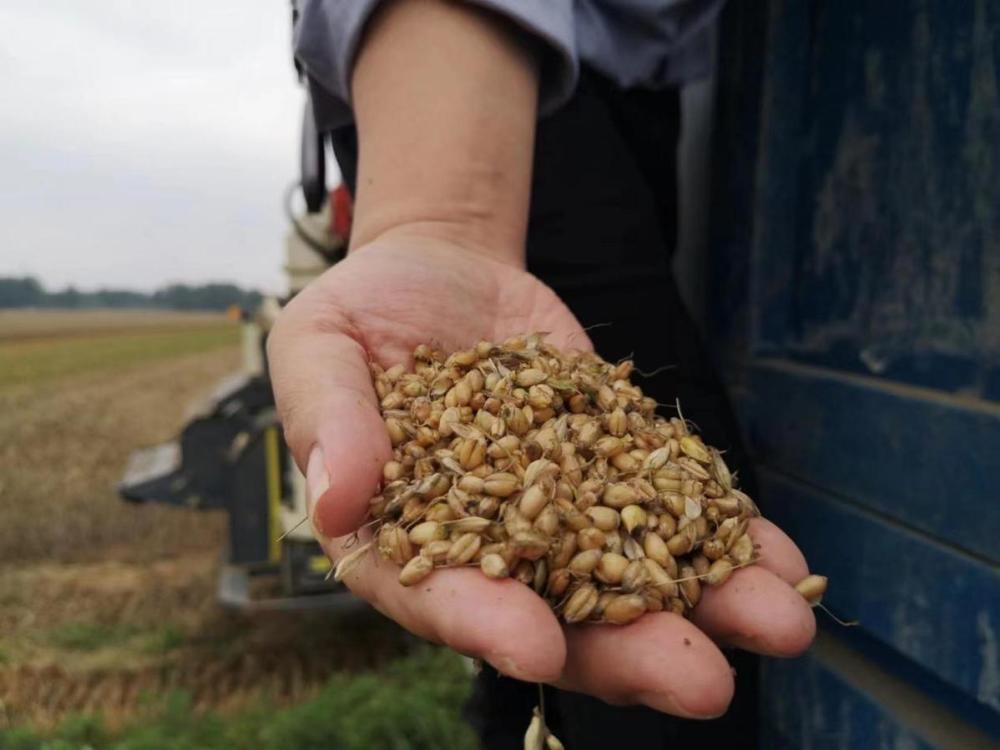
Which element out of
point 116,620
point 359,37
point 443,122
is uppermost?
point 359,37

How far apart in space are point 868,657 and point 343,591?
7.78ft

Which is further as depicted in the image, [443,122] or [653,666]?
[443,122]

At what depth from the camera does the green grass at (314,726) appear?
2.64m

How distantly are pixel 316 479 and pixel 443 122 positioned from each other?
54cm

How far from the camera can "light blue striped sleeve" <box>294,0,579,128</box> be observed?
3.95 feet

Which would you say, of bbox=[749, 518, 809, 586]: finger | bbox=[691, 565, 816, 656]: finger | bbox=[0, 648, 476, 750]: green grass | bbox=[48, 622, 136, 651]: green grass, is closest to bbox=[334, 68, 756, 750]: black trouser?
bbox=[749, 518, 809, 586]: finger

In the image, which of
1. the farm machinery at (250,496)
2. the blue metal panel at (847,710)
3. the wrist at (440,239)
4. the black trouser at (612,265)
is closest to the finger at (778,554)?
the black trouser at (612,265)

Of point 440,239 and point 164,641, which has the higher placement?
point 440,239

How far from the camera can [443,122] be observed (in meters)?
1.21

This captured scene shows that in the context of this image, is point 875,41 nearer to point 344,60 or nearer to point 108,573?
point 344,60

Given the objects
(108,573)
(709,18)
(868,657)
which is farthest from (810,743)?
(108,573)

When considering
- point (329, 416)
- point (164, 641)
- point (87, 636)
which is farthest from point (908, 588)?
point (87, 636)

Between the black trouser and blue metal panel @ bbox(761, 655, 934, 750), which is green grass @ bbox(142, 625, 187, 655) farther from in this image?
blue metal panel @ bbox(761, 655, 934, 750)

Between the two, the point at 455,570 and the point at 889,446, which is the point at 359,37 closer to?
the point at 455,570
